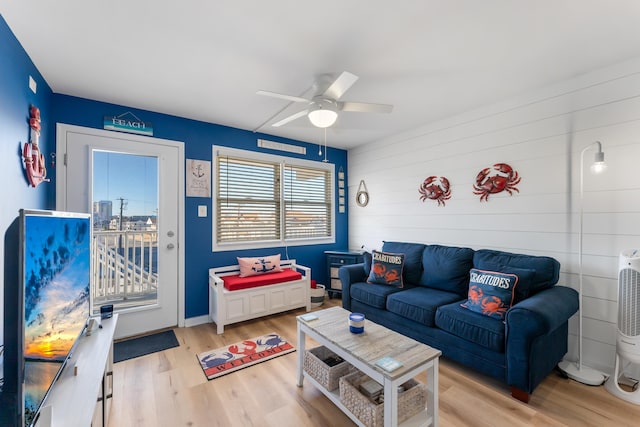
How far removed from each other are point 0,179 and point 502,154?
13.1 ft

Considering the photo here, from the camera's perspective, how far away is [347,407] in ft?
5.64

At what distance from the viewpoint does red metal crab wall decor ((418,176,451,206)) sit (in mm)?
3366

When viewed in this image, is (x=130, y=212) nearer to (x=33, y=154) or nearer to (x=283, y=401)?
(x=33, y=154)

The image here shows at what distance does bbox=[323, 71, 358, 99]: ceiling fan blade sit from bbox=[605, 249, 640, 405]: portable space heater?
235cm

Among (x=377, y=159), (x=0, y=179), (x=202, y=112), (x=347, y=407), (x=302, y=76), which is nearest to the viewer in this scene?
(x=0, y=179)

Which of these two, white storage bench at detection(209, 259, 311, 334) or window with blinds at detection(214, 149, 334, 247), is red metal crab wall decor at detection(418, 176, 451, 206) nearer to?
window with blinds at detection(214, 149, 334, 247)

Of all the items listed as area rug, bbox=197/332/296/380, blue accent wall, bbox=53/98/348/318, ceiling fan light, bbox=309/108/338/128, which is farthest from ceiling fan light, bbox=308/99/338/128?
area rug, bbox=197/332/296/380

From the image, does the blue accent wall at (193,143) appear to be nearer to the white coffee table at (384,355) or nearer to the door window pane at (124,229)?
the door window pane at (124,229)

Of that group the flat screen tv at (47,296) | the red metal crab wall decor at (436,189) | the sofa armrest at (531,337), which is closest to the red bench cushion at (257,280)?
the flat screen tv at (47,296)

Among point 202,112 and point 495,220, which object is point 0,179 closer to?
point 202,112

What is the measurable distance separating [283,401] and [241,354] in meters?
0.79

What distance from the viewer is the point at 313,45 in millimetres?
1956

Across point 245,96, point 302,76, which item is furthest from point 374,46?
point 245,96

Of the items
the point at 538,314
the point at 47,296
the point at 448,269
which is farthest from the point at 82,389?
the point at 448,269
